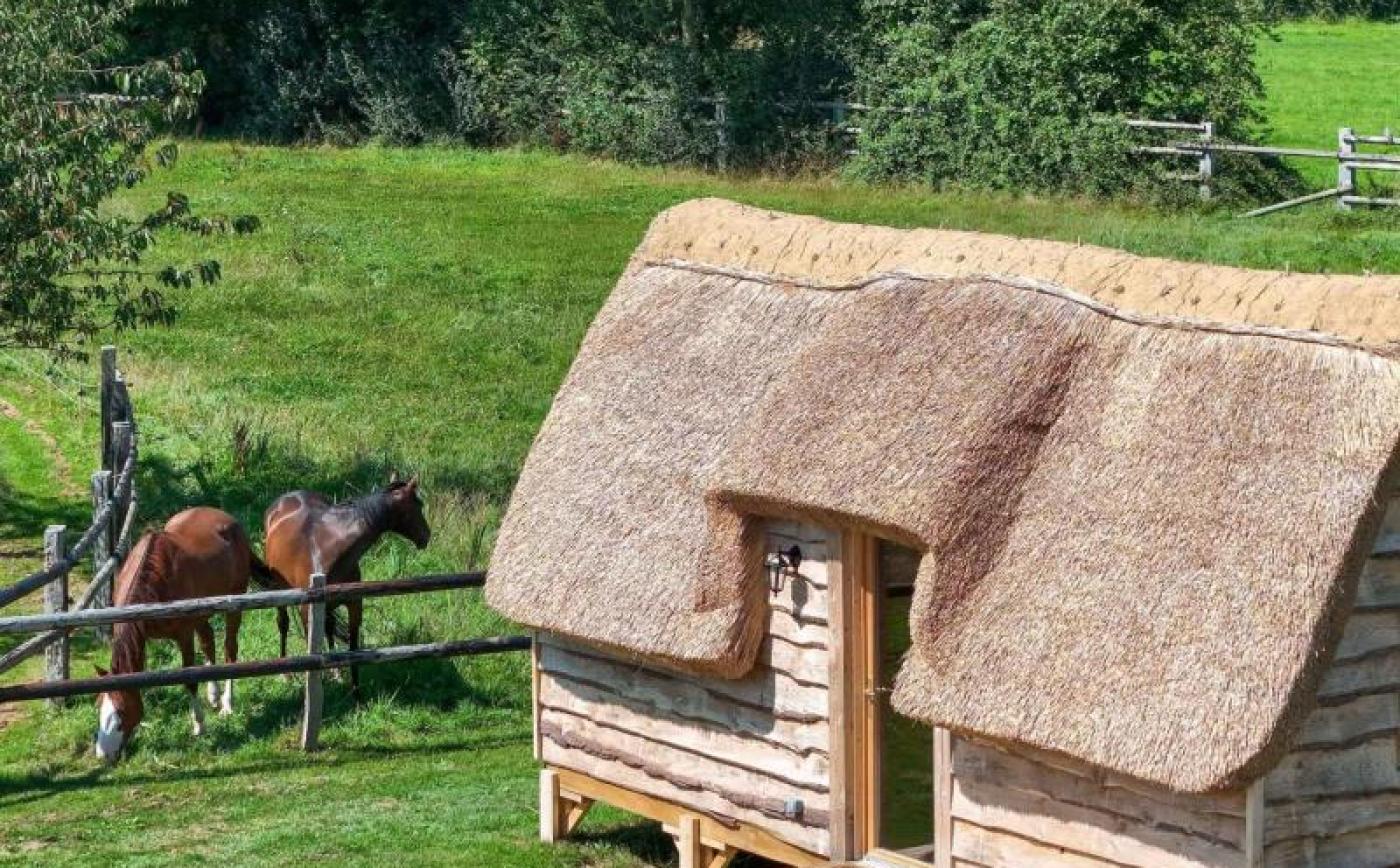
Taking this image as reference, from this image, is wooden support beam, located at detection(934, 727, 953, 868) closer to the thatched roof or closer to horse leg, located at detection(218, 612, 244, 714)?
the thatched roof

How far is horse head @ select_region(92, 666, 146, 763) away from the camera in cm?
1612

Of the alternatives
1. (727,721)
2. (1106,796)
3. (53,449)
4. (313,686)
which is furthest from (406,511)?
(53,449)

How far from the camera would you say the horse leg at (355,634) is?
1727 centimetres

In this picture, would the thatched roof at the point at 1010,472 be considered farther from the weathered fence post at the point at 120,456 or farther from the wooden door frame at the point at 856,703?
the weathered fence post at the point at 120,456

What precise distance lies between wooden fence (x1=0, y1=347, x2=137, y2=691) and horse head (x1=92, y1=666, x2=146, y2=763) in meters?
0.64

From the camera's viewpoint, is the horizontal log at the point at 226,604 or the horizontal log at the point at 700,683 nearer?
the horizontal log at the point at 700,683

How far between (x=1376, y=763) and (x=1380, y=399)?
1.67 metres

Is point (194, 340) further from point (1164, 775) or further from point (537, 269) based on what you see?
point (1164, 775)

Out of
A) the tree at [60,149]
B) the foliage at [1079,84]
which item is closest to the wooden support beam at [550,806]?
the tree at [60,149]

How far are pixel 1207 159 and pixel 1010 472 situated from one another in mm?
27037

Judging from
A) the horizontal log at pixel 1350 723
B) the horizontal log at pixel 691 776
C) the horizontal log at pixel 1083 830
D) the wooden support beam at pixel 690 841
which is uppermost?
the horizontal log at pixel 1350 723

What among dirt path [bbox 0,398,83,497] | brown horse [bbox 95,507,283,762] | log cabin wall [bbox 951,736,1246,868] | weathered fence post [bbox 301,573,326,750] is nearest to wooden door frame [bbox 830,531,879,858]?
log cabin wall [bbox 951,736,1246,868]

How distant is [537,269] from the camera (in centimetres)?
3516

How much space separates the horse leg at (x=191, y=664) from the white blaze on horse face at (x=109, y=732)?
22.2 inches
